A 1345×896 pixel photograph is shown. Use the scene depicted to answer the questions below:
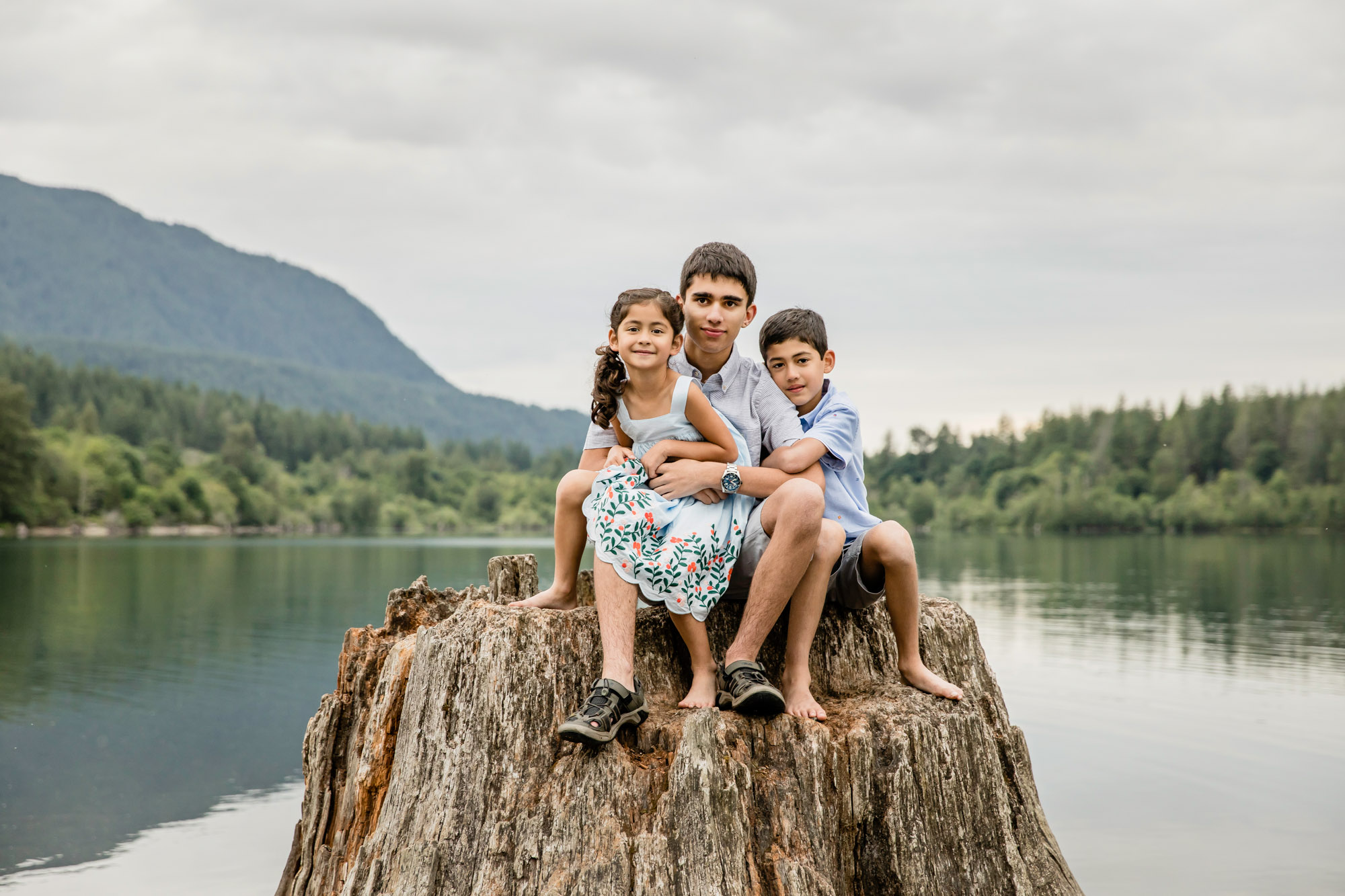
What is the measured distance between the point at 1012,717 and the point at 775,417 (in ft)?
35.1

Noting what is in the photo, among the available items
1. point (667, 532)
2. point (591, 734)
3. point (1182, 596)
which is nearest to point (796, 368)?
point (667, 532)

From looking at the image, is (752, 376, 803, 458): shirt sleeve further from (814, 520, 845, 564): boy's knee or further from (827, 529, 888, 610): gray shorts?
(827, 529, 888, 610): gray shorts

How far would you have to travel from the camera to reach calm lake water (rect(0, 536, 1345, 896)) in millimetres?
8648

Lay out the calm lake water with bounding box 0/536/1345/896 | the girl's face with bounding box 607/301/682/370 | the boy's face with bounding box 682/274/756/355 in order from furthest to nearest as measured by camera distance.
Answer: the calm lake water with bounding box 0/536/1345/896, the boy's face with bounding box 682/274/756/355, the girl's face with bounding box 607/301/682/370

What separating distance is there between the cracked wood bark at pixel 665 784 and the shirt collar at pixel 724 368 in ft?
3.38

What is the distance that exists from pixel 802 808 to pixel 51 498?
85734 mm

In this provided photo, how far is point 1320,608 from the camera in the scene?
26938mm

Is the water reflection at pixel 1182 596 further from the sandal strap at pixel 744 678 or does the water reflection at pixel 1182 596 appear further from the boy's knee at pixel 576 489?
the boy's knee at pixel 576 489

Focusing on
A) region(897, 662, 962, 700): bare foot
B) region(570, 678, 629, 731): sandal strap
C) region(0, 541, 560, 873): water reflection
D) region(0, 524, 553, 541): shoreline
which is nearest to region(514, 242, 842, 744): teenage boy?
region(570, 678, 629, 731): sandal strap

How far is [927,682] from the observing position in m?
4.40

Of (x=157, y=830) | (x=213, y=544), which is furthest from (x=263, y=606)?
(x=213, y=544)

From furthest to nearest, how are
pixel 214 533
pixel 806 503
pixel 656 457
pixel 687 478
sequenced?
pixel 214 533
pixel 656 457
pixel 687 478
pixel 806 503

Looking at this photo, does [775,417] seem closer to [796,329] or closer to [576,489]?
[796,329]

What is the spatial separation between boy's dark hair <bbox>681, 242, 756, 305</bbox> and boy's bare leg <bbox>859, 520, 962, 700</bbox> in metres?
1.21
